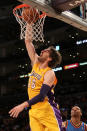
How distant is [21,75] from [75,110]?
10657 millimetres

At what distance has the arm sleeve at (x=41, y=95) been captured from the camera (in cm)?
293

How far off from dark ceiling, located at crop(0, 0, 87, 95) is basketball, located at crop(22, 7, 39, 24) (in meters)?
7.52

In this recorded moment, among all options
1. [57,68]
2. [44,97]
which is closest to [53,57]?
[44,97]

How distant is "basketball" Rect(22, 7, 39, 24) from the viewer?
12.5 feet

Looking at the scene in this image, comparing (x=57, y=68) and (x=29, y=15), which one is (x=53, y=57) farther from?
(x=57, y=68)

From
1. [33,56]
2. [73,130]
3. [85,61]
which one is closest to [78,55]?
[85,61]

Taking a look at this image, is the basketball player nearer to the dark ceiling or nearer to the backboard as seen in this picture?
the backboard

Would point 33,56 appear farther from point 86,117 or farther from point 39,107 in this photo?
point 86,117

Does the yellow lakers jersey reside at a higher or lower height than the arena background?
higher

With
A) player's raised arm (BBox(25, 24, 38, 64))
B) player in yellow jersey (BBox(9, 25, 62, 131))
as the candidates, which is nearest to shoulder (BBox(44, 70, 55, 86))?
player in yellow jersey (BBox(9, 25, 62, 131))

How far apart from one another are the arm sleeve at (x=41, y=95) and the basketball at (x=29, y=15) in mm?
1200

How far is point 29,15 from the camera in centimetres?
379

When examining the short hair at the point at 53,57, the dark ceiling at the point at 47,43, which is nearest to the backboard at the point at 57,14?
the short hair at the point at 53,57

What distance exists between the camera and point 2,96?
17297mm
